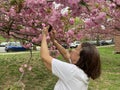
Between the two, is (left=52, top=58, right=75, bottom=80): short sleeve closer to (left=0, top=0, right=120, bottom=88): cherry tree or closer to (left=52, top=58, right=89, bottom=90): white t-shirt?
(left=52, top=58, right=89, bottom=90): white t-shirt

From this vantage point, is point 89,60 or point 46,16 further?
point 46,16

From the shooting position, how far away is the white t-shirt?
3.18 m

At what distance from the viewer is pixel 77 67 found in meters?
3.23

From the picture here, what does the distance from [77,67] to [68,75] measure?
108 mm

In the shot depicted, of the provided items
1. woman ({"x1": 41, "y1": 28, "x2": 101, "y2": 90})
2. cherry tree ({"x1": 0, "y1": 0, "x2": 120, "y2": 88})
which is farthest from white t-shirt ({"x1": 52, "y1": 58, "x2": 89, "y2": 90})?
cherry tree ({"x1": 0, "y1": 0, "x2": 120, "y2": 88})

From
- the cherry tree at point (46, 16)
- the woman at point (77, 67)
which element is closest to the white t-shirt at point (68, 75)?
the woman at point (77, 67)

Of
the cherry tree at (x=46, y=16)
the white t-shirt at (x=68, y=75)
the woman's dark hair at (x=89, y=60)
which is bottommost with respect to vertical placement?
the white t-shirt at (x=68, y=75)

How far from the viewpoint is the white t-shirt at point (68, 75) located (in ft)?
10.4

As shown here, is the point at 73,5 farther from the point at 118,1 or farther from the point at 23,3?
the point at 118,1

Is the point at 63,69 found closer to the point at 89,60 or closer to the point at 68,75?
the point at 68,75

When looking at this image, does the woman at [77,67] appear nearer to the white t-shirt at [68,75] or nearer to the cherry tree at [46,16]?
the white t-shirt at [68,75]

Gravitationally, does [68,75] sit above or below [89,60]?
below

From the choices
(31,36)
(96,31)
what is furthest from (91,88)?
(96,31)

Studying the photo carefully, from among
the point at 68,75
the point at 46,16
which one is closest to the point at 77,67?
the point at 68,75
